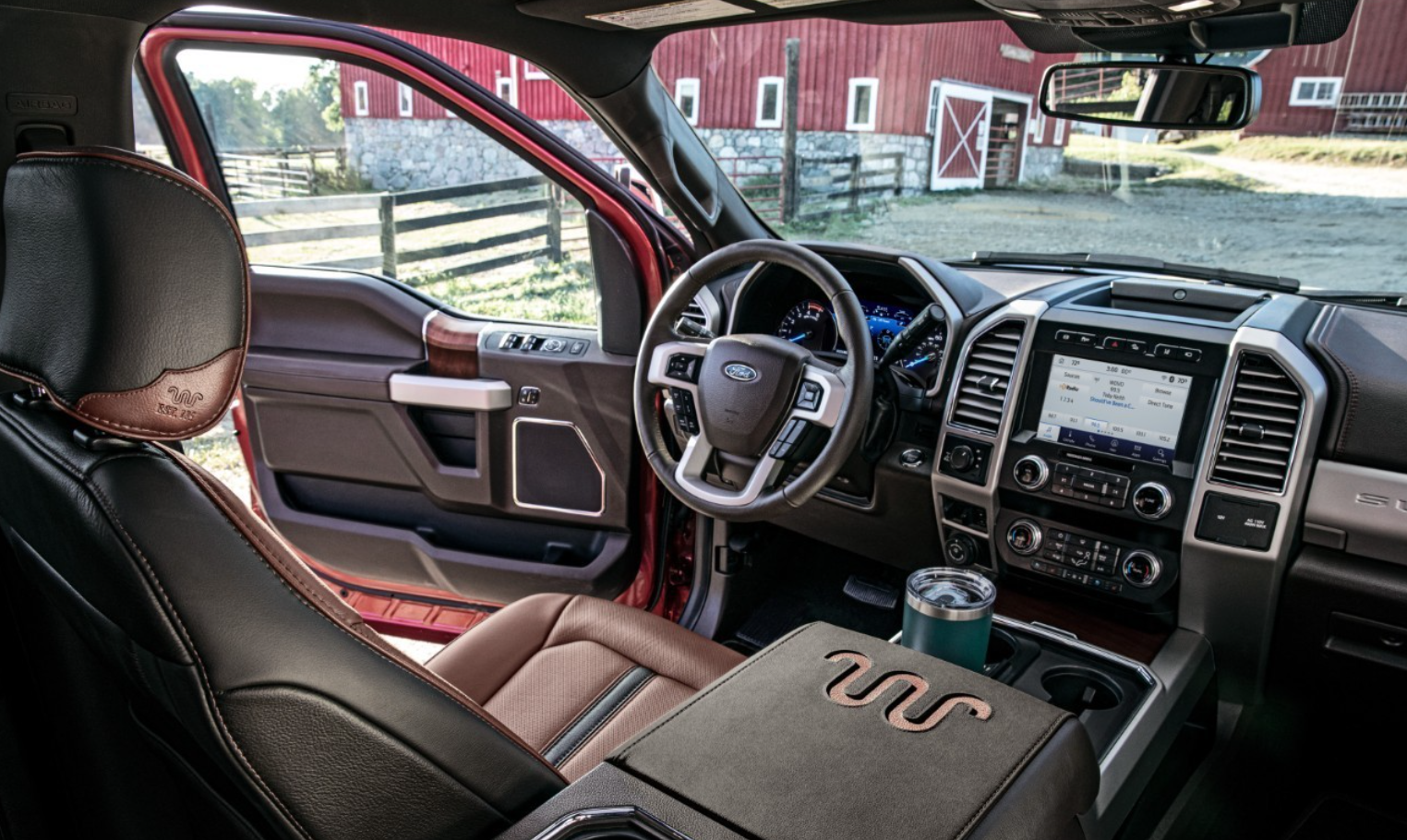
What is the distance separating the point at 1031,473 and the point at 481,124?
1463 millimetres

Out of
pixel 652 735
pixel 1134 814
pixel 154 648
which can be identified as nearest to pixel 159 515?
pixel 154 648

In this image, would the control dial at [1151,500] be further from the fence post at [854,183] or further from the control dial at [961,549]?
the fence post at [854,183]

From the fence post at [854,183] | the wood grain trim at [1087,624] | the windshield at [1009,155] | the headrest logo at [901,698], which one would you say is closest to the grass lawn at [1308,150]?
the windshield at [1009,155]

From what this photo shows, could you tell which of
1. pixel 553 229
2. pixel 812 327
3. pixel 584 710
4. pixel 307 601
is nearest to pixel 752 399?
pixel 812 327

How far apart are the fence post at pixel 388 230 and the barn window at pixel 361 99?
36 cm

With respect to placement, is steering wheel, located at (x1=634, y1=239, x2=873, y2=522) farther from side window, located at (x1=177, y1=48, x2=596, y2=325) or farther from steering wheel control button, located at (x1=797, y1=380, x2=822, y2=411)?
side window, located at (x1=177, y1=48, x2=596, y2=325)

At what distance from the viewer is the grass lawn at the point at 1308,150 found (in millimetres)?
3080

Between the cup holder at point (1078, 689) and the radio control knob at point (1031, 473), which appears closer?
the cup holder at point (1078, 689)

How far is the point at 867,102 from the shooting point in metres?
4.35

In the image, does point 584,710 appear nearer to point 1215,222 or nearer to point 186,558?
point 186,558

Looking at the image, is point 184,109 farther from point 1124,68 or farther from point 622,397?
point 1124,68

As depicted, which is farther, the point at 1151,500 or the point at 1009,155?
the point at 1009,155

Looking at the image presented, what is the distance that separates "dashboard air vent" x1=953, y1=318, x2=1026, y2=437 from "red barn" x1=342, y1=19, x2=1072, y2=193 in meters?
1.41

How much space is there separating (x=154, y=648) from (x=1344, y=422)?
1.74 meters
